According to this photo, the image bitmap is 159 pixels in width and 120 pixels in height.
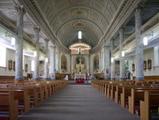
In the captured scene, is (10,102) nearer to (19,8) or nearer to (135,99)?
(135,99)

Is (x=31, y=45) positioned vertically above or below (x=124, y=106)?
above

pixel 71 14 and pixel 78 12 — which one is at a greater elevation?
pixel 78 12

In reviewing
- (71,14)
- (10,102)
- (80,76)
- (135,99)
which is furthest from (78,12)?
(10,102)

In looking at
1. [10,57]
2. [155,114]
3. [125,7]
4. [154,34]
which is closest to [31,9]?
[125,7]

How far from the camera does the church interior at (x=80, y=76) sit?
7523 millimetres

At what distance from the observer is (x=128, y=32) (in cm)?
3162

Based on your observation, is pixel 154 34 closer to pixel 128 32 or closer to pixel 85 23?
pixel 128 32

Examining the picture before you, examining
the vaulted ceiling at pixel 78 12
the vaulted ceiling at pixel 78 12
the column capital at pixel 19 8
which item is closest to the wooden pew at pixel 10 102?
the column capital at pixel 19 8

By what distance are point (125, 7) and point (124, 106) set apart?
13.0 metres

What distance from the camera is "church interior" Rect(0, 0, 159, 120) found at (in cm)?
752

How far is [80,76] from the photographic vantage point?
43594 mm

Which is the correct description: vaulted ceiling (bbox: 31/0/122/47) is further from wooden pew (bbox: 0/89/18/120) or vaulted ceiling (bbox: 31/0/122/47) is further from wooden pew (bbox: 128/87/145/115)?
wooden pew (bbox: 0/89/18/120)

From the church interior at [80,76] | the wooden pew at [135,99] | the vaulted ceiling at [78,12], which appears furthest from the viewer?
the vaulted ceiling at [78,12]

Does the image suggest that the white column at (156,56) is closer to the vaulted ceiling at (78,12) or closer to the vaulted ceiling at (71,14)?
the vaulted ceiling at (71,14)
